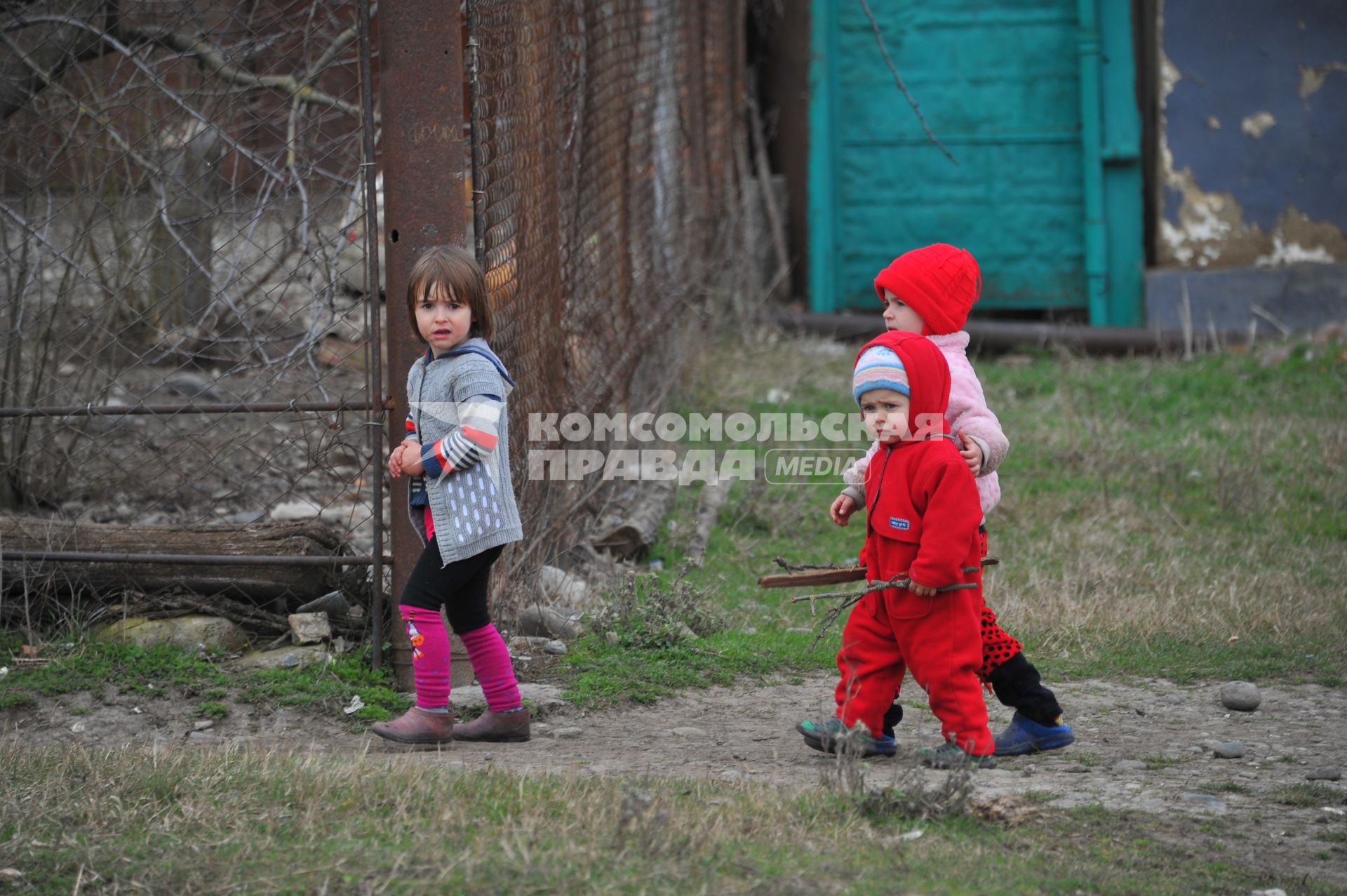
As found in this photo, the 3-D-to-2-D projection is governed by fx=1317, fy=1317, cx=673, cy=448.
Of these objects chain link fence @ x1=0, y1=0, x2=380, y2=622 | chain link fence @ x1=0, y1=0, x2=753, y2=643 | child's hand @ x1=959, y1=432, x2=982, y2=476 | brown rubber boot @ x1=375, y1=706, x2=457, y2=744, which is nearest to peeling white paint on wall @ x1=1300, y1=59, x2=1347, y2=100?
chain link fence @ x1=0, y1=0, x2=753, y2=643

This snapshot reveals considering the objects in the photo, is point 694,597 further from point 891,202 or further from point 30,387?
point 891,202

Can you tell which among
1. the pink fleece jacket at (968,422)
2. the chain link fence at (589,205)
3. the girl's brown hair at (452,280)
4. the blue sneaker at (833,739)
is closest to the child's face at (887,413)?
the pink fleece jacket at (968,422)

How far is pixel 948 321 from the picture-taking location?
3.53m

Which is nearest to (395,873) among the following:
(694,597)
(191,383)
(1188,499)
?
(694,597)

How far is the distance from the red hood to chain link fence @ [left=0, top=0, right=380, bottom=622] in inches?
65.6

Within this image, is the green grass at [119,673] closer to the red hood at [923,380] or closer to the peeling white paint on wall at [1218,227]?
the red hood at [923,380]

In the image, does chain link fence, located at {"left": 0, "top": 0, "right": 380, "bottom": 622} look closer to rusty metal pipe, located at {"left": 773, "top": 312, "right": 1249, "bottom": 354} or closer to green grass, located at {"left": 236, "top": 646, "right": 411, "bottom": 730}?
green grass, located at {"left": 236, "top": 646, "right": 411, "bottom": 730}

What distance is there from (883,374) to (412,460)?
1.26 meters

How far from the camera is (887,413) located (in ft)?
11.0

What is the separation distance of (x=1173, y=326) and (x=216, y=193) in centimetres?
713

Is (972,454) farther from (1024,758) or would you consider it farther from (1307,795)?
(1307,795)

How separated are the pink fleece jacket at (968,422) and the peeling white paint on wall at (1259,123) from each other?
749cm

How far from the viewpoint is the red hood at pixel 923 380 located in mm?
3316

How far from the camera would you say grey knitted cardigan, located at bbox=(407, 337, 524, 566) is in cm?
351
